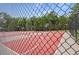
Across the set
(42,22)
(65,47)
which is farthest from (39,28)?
(65,47)

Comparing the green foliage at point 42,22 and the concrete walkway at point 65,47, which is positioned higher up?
the green foliage at point 42,22

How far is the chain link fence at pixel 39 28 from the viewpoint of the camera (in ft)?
6.29

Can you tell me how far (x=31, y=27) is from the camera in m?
1.93

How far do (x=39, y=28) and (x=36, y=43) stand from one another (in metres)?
0.11

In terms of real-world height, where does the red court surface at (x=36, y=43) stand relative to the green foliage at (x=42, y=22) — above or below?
below

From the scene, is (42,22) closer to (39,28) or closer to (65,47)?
(39,28)

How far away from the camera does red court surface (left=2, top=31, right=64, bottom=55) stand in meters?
1.94

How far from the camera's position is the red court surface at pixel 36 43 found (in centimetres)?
194

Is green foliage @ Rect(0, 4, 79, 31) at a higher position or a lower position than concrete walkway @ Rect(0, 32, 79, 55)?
higher

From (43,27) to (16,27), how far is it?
0.59 feet

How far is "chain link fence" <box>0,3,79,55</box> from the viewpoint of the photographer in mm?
1918
